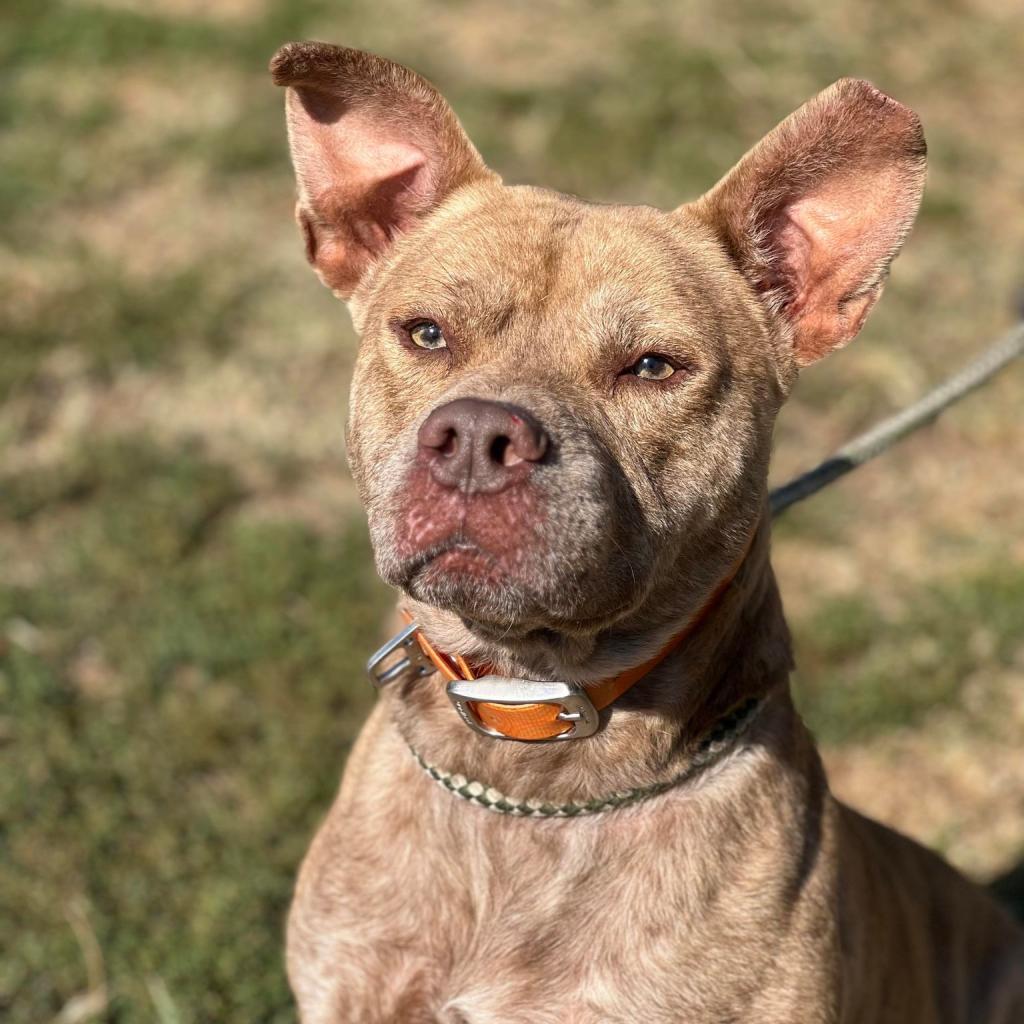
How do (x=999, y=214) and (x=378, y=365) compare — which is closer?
(x=378, y=365)

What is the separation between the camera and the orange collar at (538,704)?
288 centimetres

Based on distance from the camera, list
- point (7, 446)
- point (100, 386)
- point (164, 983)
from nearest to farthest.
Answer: point (164, 983) → point (7, 446) → point (100, 386)

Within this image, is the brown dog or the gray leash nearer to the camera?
the brown dog

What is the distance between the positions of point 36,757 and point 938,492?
412 cm

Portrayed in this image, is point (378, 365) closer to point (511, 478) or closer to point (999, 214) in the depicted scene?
point (511, 478)

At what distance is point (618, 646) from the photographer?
9.77ft

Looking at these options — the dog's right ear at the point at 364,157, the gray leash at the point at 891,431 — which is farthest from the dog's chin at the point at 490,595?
the dog's right ear at the point at 364,157

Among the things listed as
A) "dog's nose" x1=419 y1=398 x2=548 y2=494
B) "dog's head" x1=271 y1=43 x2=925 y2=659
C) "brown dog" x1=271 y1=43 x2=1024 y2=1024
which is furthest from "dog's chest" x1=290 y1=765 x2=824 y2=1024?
"dog's nose" x1=419 y1=398 x2=548 y2=494

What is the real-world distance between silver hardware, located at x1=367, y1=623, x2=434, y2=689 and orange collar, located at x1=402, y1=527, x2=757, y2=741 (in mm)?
34

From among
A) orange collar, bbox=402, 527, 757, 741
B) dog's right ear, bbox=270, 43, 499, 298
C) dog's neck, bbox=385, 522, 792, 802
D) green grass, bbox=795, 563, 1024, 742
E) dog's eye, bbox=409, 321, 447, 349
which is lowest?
green grass, bbox=795, 563, 1024, 742

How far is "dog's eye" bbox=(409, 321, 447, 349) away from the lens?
2994 millimetres

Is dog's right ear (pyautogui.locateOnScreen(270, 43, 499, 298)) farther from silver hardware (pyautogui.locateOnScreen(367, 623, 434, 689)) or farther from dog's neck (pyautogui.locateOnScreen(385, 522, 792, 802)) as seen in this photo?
Result: dog's neck (pyautogui.locateOnScreen(385, 522, 792, 802))

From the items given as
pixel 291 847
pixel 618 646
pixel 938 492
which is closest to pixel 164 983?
pixel 291 847

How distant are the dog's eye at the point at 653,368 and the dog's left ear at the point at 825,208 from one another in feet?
1.52
